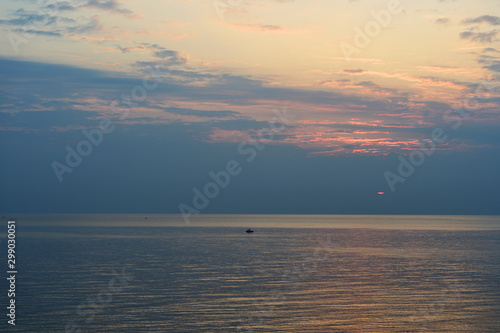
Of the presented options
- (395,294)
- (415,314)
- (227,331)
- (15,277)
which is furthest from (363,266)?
(15,277)

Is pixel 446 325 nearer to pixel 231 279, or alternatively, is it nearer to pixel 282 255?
pixel 231 279

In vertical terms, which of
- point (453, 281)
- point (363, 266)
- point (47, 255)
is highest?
point (47, 255)

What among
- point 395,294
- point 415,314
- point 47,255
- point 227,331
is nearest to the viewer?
point 227,331

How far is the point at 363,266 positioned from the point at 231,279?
97.9 feet

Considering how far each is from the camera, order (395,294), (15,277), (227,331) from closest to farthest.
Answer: (227,331) < (395,294) < (15,277)

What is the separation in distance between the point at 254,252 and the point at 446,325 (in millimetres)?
75871

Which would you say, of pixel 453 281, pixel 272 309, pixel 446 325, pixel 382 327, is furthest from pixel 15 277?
pixel 453 281

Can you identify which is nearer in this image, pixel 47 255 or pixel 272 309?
pixel 272 309

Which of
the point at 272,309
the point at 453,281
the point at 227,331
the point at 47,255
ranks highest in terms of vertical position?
the point at 47,255

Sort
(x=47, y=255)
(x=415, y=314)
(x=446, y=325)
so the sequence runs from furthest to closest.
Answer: (x=47, y=255) → (x=415, y=314) → (x=446, y=325)

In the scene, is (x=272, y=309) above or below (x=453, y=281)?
below

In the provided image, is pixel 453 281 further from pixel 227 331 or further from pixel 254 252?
pixel 254 252

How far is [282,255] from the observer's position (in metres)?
117

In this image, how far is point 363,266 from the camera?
313 feet
